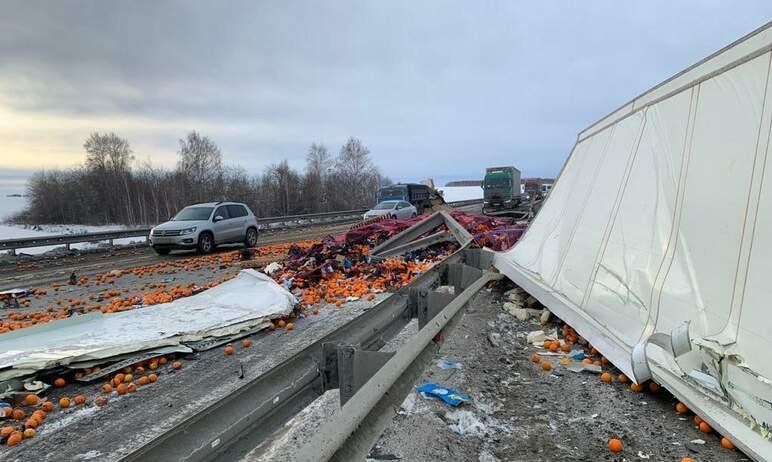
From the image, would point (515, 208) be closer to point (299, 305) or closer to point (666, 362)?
point (299, 305)

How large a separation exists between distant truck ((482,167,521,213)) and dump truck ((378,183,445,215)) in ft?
17.6

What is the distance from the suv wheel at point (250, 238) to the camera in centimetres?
1889

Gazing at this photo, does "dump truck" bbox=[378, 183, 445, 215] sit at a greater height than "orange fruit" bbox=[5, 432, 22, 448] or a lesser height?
greater

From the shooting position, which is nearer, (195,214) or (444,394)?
(444,394)

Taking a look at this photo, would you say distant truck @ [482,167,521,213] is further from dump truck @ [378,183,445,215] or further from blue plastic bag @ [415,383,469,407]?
blue plastic bag @ [415,383,469,407]

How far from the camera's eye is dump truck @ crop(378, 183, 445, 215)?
32906 millimetres

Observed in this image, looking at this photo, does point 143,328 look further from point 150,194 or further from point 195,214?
point 150,194

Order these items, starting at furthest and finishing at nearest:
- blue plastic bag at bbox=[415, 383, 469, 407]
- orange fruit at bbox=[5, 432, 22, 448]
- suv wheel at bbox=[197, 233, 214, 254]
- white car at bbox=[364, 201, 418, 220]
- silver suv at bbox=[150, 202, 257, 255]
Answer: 1. white car at bbox=[364, 201, 418, 220]
2. suv wheel at bbox=[197, 233, 214, 254]
3. silver suv at bbox=[150, 202, 257, 255]
4. blue plastic bag at bbox=[415, 383, 469, 407]
5. orange fruit at bbox=[5, 432, 22, 448]

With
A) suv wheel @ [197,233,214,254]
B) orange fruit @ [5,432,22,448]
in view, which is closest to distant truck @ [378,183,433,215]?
suv wheel @ [197,233,214,254]

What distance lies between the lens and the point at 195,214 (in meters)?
17.4

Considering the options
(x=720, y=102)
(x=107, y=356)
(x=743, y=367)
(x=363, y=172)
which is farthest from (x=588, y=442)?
(x=363, y=172)

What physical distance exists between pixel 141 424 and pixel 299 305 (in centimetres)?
362

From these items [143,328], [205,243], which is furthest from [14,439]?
[205,243]

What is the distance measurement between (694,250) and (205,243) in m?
16.3
